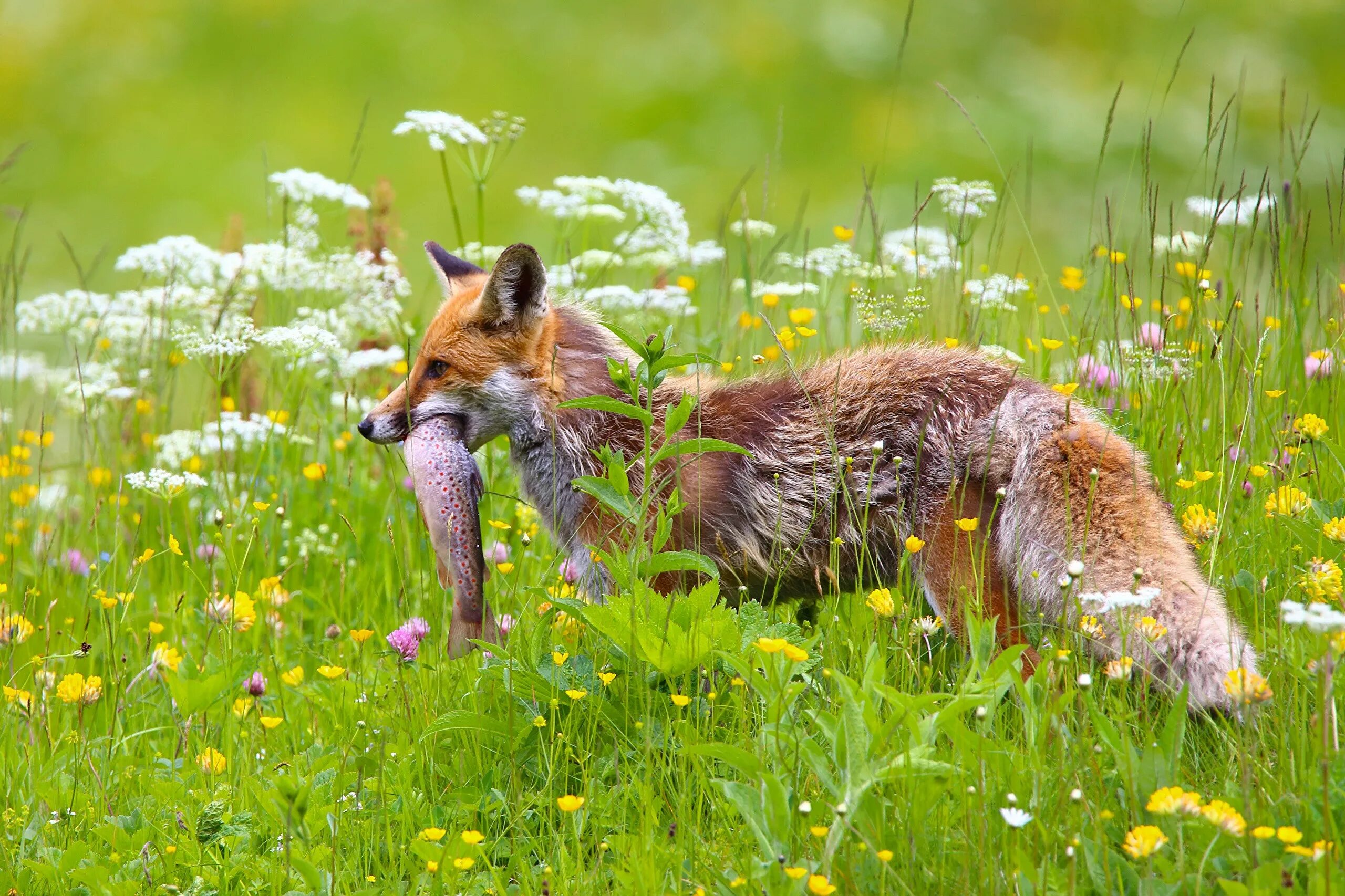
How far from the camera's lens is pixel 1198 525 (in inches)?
153

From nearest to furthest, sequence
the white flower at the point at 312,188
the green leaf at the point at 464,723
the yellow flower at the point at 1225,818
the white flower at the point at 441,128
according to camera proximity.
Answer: the yellow flower at the point at 1225,818
the green leaf at the point at 464,723
the white flower at the point at 441,128
the white flower at the point at 312,188

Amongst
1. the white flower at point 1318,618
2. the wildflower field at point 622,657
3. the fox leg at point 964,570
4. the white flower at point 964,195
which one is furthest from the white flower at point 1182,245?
the white flower at point 1318,618

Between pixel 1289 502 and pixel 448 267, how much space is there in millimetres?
3551

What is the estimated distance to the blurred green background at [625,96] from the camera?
1332 centimetres

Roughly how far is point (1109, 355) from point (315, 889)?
3.53m

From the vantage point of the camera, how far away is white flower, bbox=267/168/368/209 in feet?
20.6

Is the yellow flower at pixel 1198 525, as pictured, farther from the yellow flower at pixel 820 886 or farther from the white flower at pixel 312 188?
the white flower at pixel 312 188

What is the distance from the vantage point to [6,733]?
3.91m

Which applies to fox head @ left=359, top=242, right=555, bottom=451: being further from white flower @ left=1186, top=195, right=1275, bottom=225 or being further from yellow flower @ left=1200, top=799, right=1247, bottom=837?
yellow flower @ left=1200, top=799, right=1247, bottom=837

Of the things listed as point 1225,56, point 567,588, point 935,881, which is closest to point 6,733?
point 567,588

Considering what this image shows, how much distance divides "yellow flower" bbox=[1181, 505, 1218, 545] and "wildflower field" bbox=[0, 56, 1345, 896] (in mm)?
18

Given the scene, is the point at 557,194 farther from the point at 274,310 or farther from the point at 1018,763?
the point at 1018,763

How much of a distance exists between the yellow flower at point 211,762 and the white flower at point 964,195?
3576 mm

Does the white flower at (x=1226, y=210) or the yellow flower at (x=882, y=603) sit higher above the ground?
the white flower at (x=1226, y=210)
